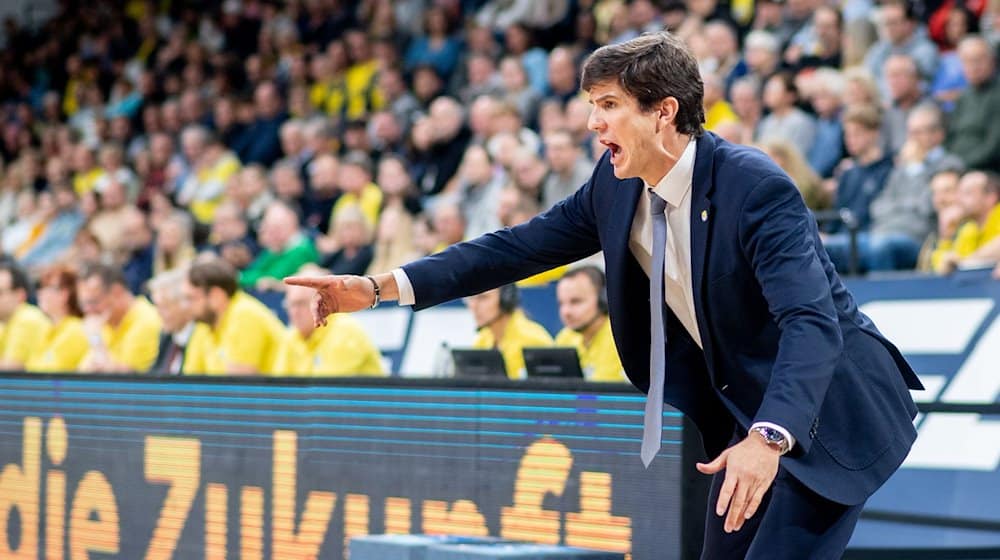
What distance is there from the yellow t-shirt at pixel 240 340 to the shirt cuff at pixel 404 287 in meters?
5.84

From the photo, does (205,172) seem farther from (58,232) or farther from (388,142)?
(388,142)

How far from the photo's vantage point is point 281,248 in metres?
12.4

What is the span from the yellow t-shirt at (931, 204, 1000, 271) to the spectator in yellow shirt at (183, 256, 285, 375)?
4.06 meters

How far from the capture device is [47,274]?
12.5 m

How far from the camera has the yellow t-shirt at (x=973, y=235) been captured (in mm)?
8484

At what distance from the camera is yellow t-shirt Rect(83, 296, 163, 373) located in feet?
35.0

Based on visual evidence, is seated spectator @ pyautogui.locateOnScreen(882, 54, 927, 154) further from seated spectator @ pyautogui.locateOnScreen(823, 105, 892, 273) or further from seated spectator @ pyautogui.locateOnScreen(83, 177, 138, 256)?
seated spectator @ pyautogui.locateOnScreen(83, 177, 138, 256)

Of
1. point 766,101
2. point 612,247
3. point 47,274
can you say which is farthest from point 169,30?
point 612,247

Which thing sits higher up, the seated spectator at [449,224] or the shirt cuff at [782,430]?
the seated spectator at [449,224]

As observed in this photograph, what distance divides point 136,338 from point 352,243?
1983mm

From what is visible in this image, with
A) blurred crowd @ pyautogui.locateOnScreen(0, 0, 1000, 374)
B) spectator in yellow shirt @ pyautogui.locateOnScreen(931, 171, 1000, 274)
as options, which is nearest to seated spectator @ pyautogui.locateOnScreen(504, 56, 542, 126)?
blurred crowd @ pyautogui.locateOnScreen(0, 0, 1000, 374)

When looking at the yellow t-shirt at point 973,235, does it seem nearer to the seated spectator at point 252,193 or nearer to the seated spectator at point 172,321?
the seated spectator at point 172,321

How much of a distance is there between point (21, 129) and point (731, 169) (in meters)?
18.3

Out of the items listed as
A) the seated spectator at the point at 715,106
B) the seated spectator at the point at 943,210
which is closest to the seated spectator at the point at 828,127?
the seated spectator at the point at 715,106
